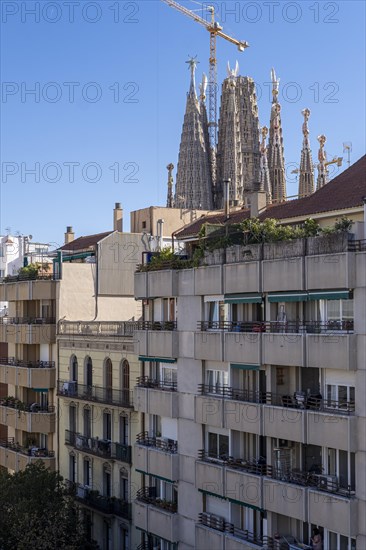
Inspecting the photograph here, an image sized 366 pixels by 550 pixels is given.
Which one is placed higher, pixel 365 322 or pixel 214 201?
pixel 214 201

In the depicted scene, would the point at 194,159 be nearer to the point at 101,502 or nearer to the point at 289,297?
the point at 101,502

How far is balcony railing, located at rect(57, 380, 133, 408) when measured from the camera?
37.5 metres

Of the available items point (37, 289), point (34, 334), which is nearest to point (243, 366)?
point (34, 334)

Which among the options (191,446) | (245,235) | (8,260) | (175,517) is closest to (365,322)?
(245,235)

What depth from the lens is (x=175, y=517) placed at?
3150 cm

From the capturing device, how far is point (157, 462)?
32438mm

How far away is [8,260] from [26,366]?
2144 inches

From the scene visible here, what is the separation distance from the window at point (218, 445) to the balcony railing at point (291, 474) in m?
0.04

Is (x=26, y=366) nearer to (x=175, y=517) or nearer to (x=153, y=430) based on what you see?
(x=153, y=430)

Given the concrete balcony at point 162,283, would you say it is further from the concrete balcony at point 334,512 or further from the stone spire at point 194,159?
the stone spire at point 194,159

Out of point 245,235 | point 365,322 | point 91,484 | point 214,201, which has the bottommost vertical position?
point 91,484

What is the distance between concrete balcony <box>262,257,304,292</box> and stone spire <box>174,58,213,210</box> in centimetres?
13345

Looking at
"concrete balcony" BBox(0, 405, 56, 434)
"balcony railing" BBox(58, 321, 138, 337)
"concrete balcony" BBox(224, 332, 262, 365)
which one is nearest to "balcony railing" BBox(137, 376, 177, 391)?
"balcony railing" BBox(58, 321, 138, 337)

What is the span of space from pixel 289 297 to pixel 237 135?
14603cm
